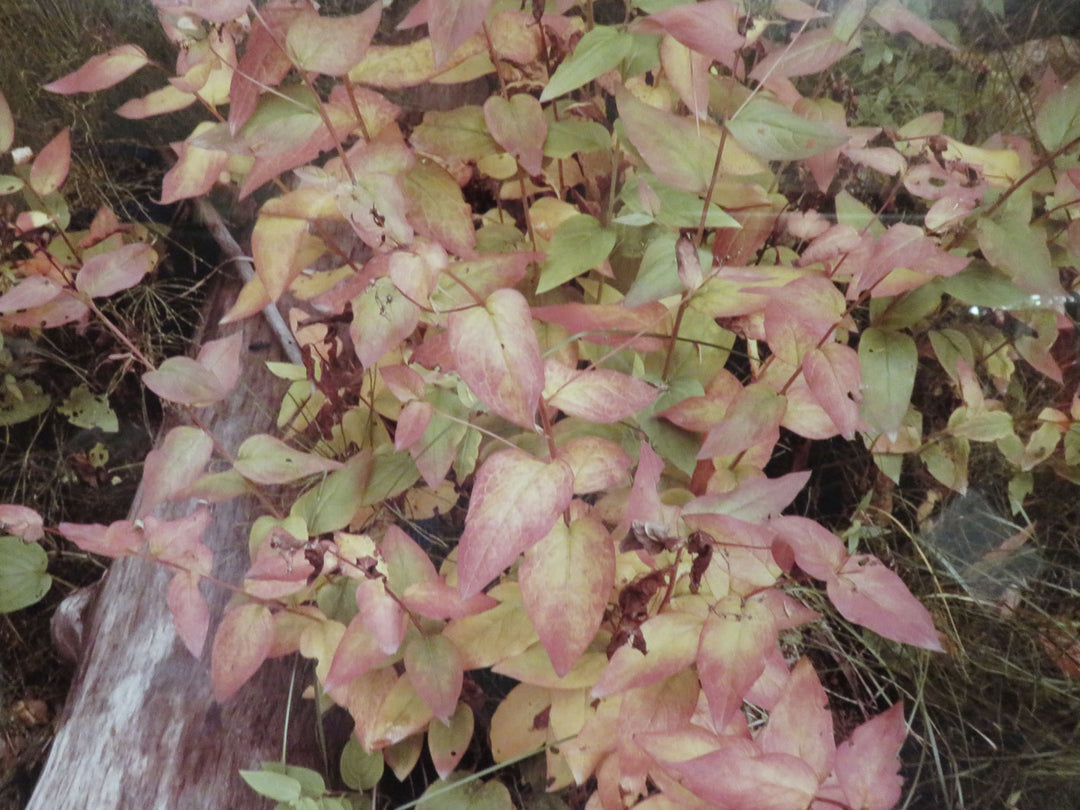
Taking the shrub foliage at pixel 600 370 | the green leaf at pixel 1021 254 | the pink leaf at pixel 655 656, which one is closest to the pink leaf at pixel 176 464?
the shrub foliage at pixel 600 370

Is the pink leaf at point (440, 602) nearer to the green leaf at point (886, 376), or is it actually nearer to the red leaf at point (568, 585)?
the red leaf at point (568, 585)

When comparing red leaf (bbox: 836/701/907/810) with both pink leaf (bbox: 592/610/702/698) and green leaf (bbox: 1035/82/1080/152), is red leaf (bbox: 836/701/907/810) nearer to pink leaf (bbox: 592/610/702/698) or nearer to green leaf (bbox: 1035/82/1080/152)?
pink leaf (bbox: 592/610/702/698)

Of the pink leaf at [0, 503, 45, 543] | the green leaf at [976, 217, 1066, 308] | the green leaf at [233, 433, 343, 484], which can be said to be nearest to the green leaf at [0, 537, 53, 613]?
the pink leaf at [0, 503, 45, 543]

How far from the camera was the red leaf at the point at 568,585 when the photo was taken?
21.4 inches

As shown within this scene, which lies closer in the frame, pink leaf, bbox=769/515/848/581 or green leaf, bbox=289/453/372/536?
pink leaf, bbox=769/515/848/581

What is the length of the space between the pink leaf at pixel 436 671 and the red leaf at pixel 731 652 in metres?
0.26

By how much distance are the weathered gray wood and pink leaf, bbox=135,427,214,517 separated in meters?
0.28

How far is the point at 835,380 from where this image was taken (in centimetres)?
64

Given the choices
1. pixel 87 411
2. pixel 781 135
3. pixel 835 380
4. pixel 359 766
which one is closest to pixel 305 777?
pixel 359 766

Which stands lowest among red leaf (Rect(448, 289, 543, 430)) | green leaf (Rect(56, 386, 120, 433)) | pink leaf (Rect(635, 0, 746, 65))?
green leaf (Rect(56, 386, 120, 433))

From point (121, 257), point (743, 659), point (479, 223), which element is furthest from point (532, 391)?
point (479, 223)

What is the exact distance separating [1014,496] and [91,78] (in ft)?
3.90

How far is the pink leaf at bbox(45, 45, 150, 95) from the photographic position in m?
0.76

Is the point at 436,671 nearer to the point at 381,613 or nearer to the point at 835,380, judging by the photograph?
the point at 381,613
